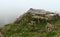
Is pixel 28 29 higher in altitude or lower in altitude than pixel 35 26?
lower

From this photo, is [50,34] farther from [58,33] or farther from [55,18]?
[55,18]

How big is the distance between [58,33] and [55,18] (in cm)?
489

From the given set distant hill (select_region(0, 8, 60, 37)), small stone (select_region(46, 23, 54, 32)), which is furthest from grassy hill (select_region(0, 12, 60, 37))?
small stone (select_region(46, 23, 54, 32))

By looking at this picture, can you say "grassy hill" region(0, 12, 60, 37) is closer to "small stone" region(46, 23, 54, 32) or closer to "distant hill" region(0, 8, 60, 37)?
"distant hill" region(0, 8, 60, 37)

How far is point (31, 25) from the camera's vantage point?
26.5 meters

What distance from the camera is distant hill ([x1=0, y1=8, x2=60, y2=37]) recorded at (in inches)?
970

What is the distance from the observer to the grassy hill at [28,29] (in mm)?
24406

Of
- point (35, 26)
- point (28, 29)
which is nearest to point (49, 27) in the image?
point (35, 26)

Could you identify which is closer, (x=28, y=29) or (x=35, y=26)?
(x=28, y=29)

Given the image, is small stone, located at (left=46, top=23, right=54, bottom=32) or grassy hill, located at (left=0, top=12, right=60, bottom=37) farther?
small stone, located at (left=46, top=23, right=54, bottom=32)

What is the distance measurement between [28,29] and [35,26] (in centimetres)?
97

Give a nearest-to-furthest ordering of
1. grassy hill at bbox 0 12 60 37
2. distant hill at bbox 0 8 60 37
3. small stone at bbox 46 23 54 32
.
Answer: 1. grassy hill at bbox 0 12 60 37
2. distant hill at bbox 0 8 60 37
3. small stone at bbox 46 23 54 32

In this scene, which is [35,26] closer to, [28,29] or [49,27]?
[28,29]

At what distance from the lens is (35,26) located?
86.7ft
